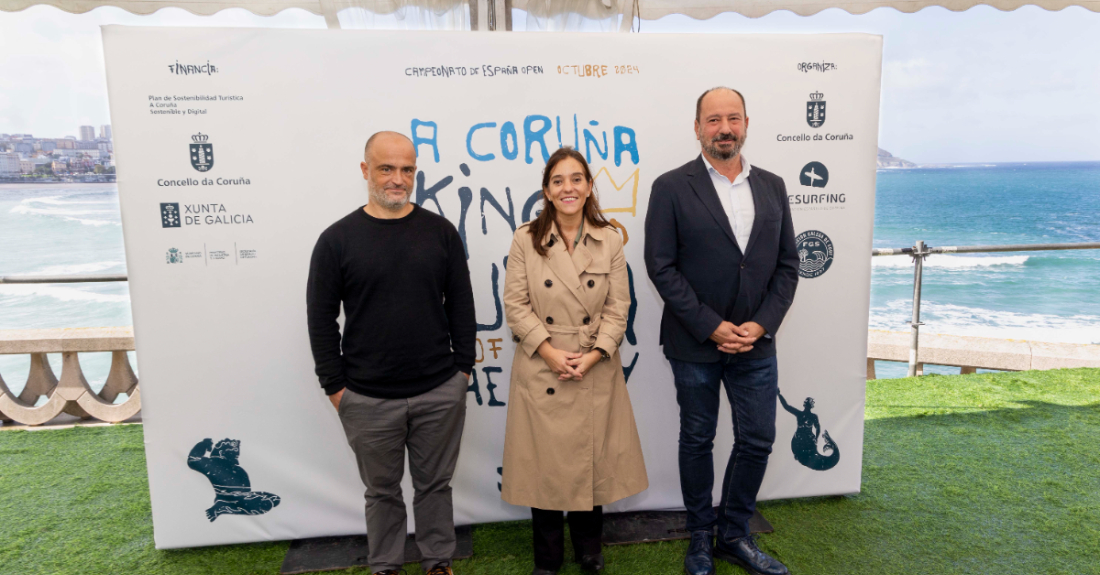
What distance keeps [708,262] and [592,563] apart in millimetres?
1170

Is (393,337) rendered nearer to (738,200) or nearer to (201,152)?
(201,152)

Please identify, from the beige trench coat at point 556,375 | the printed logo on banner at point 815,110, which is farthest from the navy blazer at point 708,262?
the printed logo on banner at point 815,110

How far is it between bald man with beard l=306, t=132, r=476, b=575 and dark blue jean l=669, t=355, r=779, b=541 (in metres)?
0.81

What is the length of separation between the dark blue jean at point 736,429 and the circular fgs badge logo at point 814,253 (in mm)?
638

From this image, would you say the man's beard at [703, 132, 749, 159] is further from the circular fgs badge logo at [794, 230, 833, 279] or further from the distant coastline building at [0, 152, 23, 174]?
the distant coastline building at [0, 152, 23, 174]

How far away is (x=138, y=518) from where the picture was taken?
2.67 meters

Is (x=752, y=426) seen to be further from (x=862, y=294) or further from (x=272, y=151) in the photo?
(x=272, y=151)

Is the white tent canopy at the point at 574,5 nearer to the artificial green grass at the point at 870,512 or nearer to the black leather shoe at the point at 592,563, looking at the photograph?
the artificial green grass at the point at 870,512

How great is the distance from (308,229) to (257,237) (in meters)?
0.19

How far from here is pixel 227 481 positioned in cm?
245

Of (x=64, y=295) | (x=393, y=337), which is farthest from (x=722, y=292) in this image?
(x=64, y=295)

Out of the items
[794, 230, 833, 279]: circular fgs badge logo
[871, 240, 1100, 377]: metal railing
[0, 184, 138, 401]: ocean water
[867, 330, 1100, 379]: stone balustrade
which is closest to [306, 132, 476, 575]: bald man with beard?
[794, 230, 833, 279]: circular fgs badge logo

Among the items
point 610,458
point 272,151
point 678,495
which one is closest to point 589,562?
point 610,458

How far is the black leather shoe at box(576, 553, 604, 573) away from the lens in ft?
7.31
